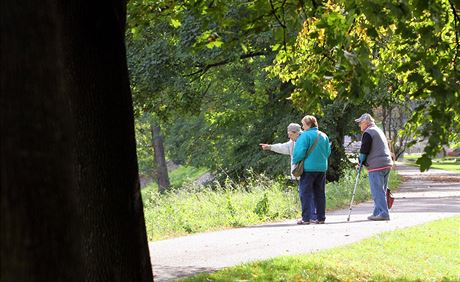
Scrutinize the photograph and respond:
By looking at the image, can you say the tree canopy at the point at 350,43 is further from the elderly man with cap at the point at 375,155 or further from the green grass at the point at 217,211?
the green grass at the point at 217,211

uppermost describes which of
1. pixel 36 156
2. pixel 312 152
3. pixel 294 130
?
pixel 294 130

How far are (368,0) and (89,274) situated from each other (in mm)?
3837

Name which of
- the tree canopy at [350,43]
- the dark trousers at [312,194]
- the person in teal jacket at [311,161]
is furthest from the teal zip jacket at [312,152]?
the tree canopy at [350,43]

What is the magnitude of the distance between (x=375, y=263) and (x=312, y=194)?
4.09 meters

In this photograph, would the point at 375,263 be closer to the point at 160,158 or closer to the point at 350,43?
the point at 350,43

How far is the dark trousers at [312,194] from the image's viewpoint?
1393 centimetres

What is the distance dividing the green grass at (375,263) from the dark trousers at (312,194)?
172 cm

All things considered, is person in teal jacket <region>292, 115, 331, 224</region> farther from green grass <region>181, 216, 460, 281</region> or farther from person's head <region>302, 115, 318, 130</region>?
green grass <region>181, 216, 460, 281</region>

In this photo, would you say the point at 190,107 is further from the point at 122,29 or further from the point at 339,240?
the point at 122,29

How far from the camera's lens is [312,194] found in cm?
1406

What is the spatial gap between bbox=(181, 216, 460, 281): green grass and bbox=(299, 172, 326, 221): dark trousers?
1719 mm

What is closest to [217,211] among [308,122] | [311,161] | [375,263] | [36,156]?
[311,161]

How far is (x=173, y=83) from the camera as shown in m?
26.4

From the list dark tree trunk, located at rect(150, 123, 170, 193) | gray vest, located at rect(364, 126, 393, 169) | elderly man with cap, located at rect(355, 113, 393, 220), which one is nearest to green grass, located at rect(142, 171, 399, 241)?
elderly man with cap, located at rect(355, 113, 393, 220)
